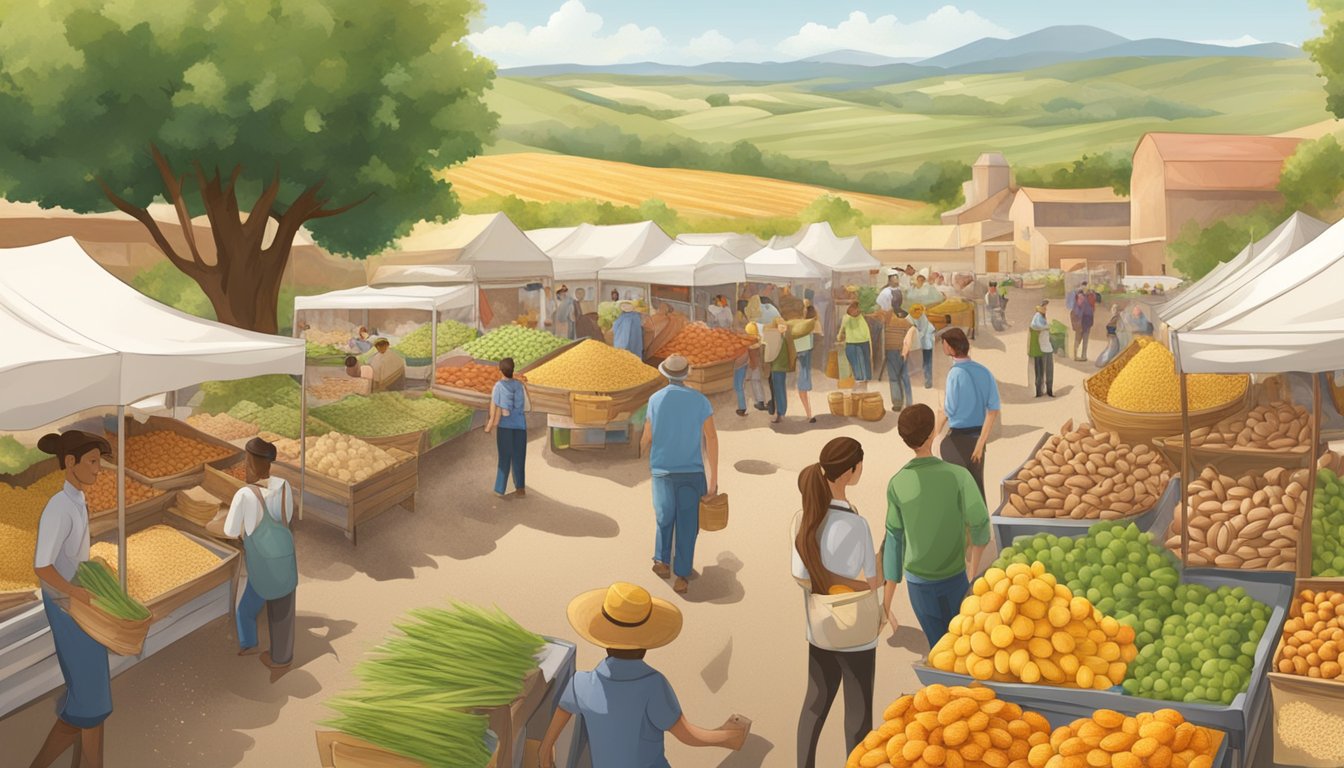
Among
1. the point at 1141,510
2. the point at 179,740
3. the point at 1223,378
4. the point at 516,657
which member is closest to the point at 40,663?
the point at 179,740

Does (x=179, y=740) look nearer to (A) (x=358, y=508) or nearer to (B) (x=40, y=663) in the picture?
(B) (x=40, y=663)

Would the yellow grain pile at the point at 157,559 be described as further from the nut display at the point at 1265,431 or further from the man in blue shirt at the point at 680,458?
the nut display at the point at 1265,431

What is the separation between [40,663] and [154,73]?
10.5 m

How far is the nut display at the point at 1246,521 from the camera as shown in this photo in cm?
559

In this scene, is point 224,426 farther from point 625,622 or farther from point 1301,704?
point 1301,704

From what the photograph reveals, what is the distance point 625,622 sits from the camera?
3.61 metres

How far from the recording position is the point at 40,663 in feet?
16.8

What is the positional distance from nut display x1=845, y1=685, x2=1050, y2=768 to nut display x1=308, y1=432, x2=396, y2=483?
567 cm

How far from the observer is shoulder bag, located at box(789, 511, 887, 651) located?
4316 millimetres

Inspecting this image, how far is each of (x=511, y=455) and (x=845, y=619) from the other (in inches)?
241

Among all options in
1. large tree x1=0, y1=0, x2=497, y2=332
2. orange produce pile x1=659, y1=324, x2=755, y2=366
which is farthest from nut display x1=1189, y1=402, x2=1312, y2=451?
large tree x1=0, y1=0, x2=497, y2=332

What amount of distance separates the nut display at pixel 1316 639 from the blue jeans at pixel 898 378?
30.5 feet

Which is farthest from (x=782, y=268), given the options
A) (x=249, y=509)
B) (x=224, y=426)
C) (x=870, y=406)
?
(x=249, y=509)

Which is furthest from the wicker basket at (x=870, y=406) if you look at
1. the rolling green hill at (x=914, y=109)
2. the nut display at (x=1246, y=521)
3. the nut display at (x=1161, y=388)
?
the rolling green hill at (x=914, y=109)
